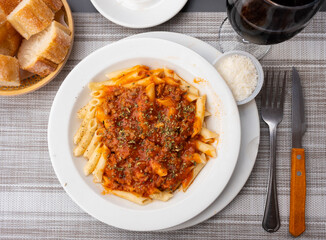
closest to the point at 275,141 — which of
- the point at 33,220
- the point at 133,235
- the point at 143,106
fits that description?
the point at 143,106

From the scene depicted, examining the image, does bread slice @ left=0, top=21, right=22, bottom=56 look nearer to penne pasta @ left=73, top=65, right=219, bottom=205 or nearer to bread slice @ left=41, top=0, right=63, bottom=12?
bread slice @ left=41, top=0, right=63, bottom=12

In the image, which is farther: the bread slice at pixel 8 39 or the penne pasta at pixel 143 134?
the bread slice at pixel 8 39

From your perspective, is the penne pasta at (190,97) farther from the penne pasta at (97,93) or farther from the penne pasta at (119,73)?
the penne pasta at (97,93)

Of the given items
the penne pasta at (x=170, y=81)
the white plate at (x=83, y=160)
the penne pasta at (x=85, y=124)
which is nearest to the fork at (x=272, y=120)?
the white plate at (x=83, y=160)

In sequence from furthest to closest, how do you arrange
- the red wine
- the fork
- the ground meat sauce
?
1. the fork
2. the ground meat sauce
3. the red wine

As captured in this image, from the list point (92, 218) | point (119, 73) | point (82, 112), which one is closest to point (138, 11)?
point (119, 73)

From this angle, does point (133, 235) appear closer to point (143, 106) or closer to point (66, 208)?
point (66, 208)

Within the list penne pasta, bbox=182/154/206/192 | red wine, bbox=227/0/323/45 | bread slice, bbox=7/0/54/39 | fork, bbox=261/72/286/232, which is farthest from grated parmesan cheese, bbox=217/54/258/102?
bread slice, bbox=7/0/54/39
